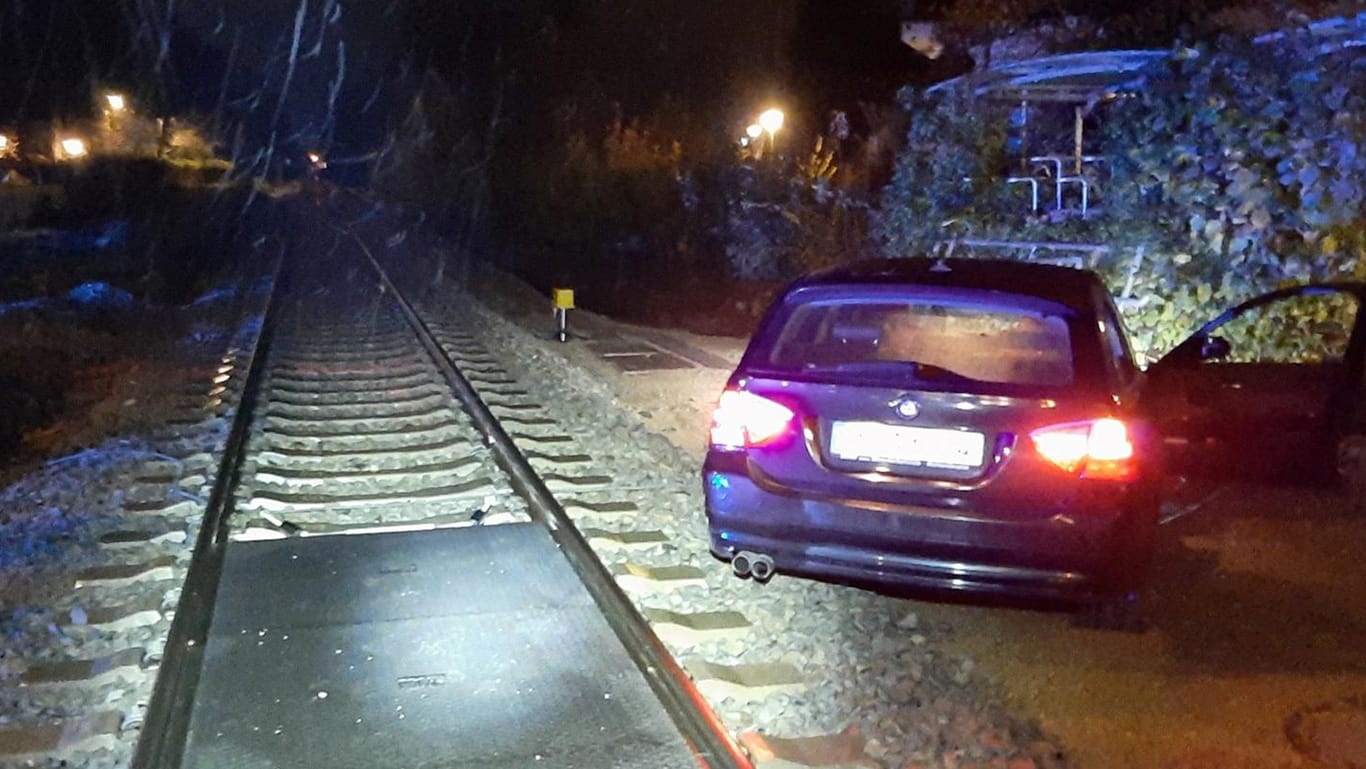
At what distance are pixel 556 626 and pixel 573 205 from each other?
96.2 feet

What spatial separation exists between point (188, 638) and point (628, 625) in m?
1.82

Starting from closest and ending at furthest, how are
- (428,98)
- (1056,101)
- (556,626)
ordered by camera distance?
(556,626), (1056,101), (428,98)

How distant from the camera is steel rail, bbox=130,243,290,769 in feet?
14.1

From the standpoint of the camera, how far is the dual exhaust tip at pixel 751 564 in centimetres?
563

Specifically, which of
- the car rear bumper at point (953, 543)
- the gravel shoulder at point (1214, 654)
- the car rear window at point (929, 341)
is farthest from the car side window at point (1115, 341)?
the gravel shoulder at point (1214, 654)

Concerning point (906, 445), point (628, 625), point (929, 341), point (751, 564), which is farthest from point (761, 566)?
point (929, 341)

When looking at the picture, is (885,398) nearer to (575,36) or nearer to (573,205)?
(573,205)

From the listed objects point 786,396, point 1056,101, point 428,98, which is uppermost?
point 428,98

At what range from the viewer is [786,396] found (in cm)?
543

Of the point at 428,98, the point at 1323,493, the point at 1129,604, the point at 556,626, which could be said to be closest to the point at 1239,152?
the point at 1323,493

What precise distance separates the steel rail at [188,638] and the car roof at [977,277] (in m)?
2.97

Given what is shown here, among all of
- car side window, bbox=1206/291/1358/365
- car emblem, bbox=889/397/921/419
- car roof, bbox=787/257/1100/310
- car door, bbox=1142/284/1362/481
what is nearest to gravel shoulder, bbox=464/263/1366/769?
car door, bbox=1142/284/1362/481

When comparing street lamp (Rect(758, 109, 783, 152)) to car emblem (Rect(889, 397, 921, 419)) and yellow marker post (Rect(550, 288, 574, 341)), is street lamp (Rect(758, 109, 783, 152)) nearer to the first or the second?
yellow marker post (Rect(550, 288, 574, 341))

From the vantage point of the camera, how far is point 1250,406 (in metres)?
8.18
